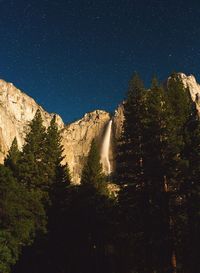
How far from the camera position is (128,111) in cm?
3547

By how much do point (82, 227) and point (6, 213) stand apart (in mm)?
14261

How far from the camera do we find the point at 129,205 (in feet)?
103

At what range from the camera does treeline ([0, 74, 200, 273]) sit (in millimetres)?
28375

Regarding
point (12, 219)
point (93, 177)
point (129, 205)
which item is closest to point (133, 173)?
point (129, 205)

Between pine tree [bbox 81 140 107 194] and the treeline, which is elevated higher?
pine tree [bbox 81 140 107 194]

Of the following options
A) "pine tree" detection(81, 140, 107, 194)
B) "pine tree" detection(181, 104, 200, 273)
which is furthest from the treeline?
"pine tree" detection(81, 140, 107, 194)

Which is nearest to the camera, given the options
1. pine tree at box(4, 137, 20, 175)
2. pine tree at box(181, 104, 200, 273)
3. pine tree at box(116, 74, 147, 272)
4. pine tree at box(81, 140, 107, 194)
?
pine tree at box(181, 104, 200, 273)

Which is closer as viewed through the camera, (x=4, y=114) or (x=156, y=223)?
(x=156, y=223)

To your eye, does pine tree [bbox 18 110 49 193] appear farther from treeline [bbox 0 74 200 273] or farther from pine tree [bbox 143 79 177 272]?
pine tree [bbox 143 79 177 272]

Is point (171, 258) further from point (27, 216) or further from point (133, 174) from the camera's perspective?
point (27, 216)

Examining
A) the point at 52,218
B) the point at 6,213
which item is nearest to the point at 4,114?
the point at 52,218

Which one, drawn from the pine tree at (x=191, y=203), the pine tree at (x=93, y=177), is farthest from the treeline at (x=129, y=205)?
the pine tree at (x=93, y=177)

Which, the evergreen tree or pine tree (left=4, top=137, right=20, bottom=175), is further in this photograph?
pine tree (left=4, top=137, right=20, bottom=175)

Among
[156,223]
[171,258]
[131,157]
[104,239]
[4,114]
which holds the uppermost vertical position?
[4,114]
